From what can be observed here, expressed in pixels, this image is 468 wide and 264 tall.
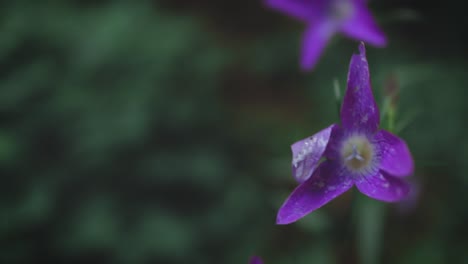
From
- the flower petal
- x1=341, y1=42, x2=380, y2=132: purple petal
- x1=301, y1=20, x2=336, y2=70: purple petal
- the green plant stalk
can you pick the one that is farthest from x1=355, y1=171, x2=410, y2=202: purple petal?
the flower petal

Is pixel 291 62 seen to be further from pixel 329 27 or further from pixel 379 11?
pixel 329 27

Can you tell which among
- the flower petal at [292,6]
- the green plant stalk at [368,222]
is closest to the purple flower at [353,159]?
the green plant stalk at [368,222]

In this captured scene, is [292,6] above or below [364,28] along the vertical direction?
above

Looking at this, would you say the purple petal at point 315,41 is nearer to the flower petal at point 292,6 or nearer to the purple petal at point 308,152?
the flower petal at point 292,6

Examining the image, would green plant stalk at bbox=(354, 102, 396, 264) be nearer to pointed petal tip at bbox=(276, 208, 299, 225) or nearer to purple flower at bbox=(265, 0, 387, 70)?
purple flower at bbox=(265, 0, 387, 70)

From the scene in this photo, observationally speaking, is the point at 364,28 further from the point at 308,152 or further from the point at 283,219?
the point at 283,219

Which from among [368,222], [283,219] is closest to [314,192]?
[283,219]

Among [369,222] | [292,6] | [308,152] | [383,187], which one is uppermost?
[292,6]

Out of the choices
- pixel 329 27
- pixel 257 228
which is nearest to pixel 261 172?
pixel 257 228
